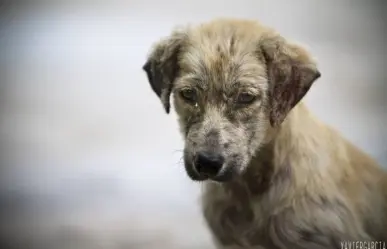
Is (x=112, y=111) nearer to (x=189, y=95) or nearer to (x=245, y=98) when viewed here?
(x=189, y=95)

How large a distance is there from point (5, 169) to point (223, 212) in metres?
0.62

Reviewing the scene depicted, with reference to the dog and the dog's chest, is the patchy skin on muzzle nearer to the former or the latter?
the dog

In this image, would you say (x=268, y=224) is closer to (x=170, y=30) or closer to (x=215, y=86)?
(x=215, y=86)

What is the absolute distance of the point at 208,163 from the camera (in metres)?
1.22

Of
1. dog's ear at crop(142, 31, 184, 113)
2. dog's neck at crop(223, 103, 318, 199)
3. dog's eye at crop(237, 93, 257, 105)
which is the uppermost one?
dog's ear at crop(142, 31, 184, 113)

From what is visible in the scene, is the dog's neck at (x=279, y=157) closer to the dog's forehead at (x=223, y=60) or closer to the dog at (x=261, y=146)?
the dog at (x=261, y=146)

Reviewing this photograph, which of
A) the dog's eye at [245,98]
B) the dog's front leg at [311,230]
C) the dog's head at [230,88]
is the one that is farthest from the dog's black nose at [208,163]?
the dog's front leg at [311,230]

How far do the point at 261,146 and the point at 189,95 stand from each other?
0.72ft

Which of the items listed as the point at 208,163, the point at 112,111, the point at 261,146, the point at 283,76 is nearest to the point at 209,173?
the point at 208,163

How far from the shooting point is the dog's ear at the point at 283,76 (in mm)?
1284

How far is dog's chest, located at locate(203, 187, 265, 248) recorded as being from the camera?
138 centimetres

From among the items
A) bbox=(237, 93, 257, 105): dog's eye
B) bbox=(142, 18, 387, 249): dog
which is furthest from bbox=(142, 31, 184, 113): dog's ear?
bbox=(237, 93, 257, 105): dog's eye

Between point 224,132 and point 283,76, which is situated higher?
point 283,76

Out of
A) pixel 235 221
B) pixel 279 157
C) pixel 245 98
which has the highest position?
pixel 245 98
